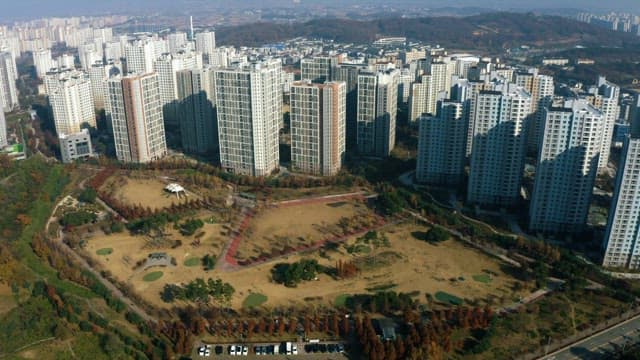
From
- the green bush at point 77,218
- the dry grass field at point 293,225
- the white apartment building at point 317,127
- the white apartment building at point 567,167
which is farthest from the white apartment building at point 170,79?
the white apartment building at point 567,167

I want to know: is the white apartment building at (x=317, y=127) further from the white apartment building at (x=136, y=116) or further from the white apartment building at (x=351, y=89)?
the white apartment building at (x=136, y=116)

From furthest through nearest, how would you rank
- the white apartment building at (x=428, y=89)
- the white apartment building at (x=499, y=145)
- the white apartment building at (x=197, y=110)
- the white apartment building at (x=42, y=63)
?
the white apartment building at (x=42, y=63) → the white apartment building at (x=428, y=89) → the white apartment building at (x=197, y=110) → the white apartment building at (x=499, y=145)

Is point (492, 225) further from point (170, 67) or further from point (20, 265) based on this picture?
point (170, 67)

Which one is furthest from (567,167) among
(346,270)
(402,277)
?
(346,270)

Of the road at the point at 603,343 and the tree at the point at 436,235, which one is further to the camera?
the tree at the point at 436,235

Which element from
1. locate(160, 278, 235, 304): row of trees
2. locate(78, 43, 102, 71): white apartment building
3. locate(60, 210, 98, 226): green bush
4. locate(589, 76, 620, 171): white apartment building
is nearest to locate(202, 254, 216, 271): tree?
locate(160, 278, 235, 304): row of trees

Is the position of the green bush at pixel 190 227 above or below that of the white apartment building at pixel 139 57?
below

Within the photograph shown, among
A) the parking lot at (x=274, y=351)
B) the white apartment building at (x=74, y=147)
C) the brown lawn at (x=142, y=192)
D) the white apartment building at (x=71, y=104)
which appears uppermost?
the white apartment building at (x=71, y=104)
